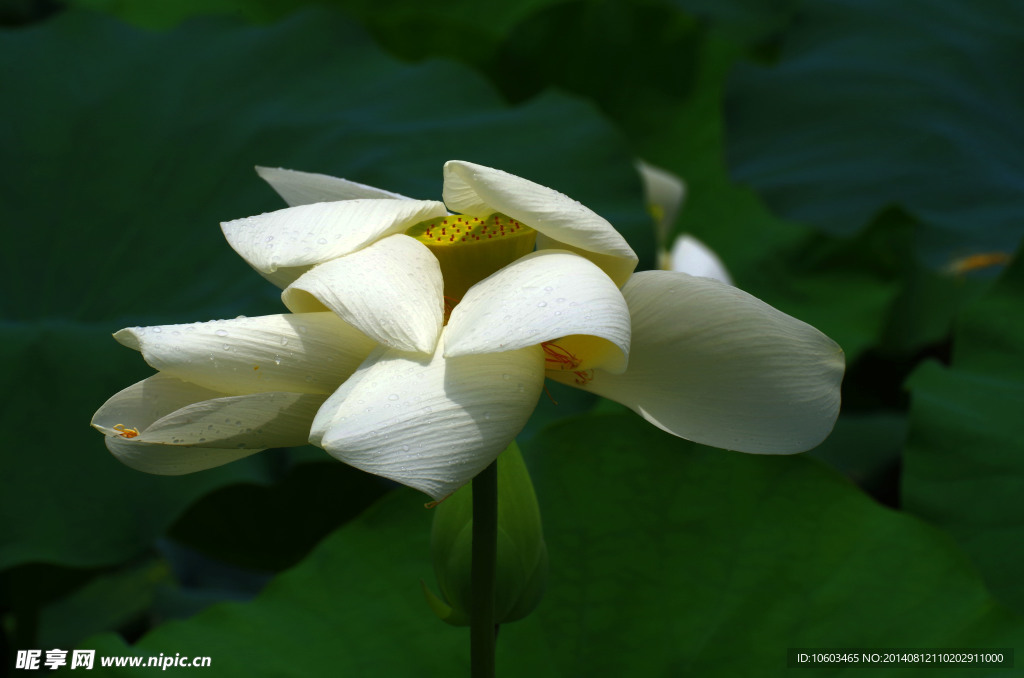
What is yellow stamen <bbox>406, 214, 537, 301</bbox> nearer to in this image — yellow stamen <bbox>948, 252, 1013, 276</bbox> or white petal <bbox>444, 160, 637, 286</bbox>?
white petal <bbox>444, 160, 637, 286</bbox>

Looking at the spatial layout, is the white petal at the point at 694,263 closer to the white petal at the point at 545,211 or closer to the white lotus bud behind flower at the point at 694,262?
the white lotus bud behind flower at the point at 694,262

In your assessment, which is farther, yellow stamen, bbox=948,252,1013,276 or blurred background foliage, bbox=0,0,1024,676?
yellow stamen, bbox=948,252,1013,276

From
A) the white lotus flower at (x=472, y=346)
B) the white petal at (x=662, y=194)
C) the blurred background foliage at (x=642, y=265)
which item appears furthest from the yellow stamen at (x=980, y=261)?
the white lotus flower at (x=472, y=346)

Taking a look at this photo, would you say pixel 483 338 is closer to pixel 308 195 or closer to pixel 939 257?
pixel 308 195

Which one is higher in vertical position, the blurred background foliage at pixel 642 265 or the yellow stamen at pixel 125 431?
the yellow stamen at pixel 125 431

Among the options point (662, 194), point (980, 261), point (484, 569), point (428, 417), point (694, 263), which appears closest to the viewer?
point (428, 417)

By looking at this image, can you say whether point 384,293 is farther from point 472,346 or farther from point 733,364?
point 733,364

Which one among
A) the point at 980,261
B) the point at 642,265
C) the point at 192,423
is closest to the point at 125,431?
the point at 192,423

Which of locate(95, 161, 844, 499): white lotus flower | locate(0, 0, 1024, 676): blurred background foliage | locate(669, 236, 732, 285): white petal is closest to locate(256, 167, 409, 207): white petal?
locate(95, 161, 844, 499): white lotus flower
